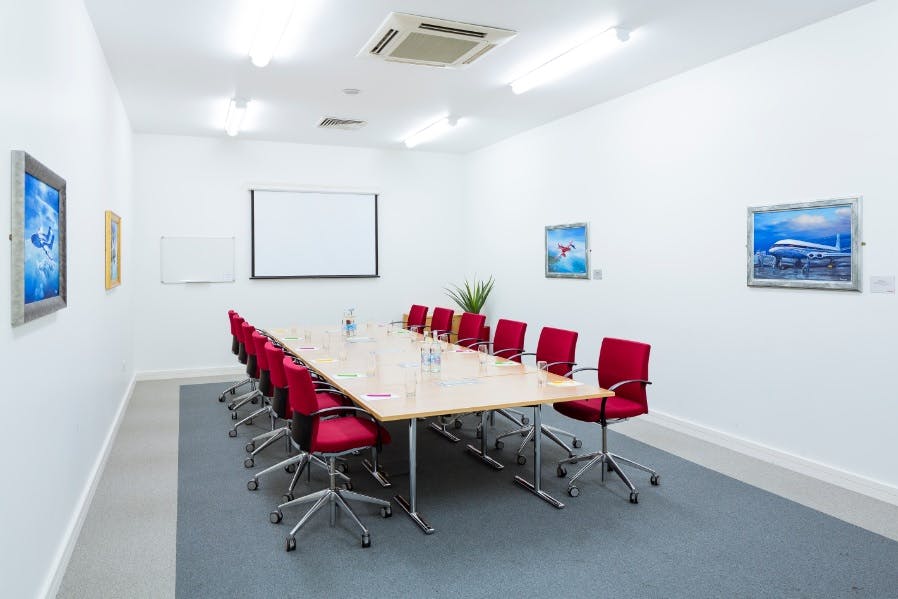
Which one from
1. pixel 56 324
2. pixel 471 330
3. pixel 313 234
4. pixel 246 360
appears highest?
pixel 313 234

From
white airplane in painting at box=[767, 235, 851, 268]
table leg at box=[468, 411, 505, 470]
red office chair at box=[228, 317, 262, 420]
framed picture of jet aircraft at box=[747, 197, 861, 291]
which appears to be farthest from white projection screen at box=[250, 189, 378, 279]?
white airplane in painting at box=[767, 235, 851, 268]

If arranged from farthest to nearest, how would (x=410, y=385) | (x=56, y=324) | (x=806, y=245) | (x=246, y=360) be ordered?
(x=246, y=360), (x=806, y=245), (x=410, y=385), (x=56, y=324)

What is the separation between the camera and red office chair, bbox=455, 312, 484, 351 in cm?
653

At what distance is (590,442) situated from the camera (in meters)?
5.32

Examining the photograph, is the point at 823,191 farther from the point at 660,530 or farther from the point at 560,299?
the point at 560,299

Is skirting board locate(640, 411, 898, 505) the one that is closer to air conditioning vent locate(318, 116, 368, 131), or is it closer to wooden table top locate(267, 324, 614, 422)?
wooden table top locate(267, 324, 614, 422)

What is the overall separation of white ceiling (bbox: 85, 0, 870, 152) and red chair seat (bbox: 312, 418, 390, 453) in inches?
107

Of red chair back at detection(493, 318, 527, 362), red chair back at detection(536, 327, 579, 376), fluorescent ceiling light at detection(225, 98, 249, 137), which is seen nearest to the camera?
red chair back at detection(536, 327, 579, 376)

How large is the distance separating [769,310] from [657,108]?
2.22 meters

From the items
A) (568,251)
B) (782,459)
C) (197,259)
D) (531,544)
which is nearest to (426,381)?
(531,544)

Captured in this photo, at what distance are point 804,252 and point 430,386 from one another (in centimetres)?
290

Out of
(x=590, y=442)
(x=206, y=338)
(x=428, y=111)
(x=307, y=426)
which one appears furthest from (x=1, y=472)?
(x=206, y=338)

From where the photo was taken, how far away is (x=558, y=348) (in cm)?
525

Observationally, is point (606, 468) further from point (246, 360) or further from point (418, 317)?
point (418, 317)
